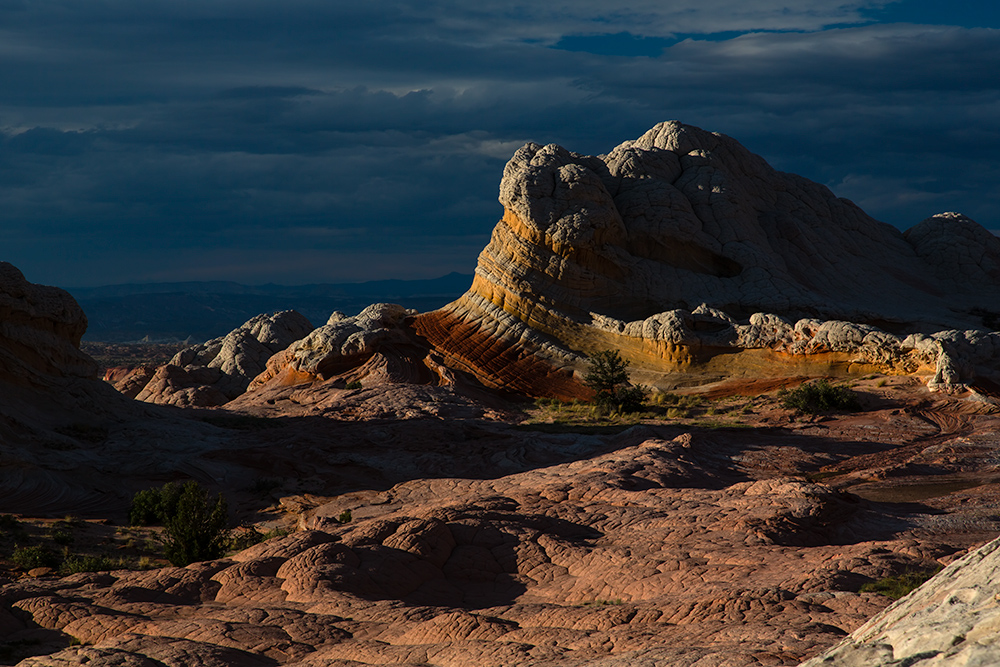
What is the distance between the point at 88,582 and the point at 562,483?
28.7 feet

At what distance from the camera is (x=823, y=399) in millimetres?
25141

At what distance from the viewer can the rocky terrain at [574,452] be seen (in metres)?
9.05

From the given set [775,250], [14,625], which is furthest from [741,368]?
[14,625]

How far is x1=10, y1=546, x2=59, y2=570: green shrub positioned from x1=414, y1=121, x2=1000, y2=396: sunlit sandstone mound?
19.5 m

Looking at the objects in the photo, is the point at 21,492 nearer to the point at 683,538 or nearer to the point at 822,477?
the point at 683,538

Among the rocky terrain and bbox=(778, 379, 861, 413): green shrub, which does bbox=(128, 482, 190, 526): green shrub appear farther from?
bbox=(778, 379, 861, 413): green shrub

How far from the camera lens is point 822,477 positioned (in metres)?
19.9

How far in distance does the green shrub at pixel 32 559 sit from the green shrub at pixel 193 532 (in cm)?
207

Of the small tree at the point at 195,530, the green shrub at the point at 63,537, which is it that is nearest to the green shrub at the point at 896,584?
the small tree at the point at 195,530

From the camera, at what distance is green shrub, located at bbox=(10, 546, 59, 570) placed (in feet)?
48.9

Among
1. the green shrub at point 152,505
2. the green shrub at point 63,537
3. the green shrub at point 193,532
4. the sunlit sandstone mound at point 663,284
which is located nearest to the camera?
the green shrub at point 193,532

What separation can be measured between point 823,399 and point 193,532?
18.4m

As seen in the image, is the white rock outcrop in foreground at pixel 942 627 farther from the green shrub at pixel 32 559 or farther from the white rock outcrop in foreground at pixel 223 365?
the white rock outcrop in foreground at pixel 223 365

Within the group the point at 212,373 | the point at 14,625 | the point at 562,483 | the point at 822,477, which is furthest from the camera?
the point at 212,373
